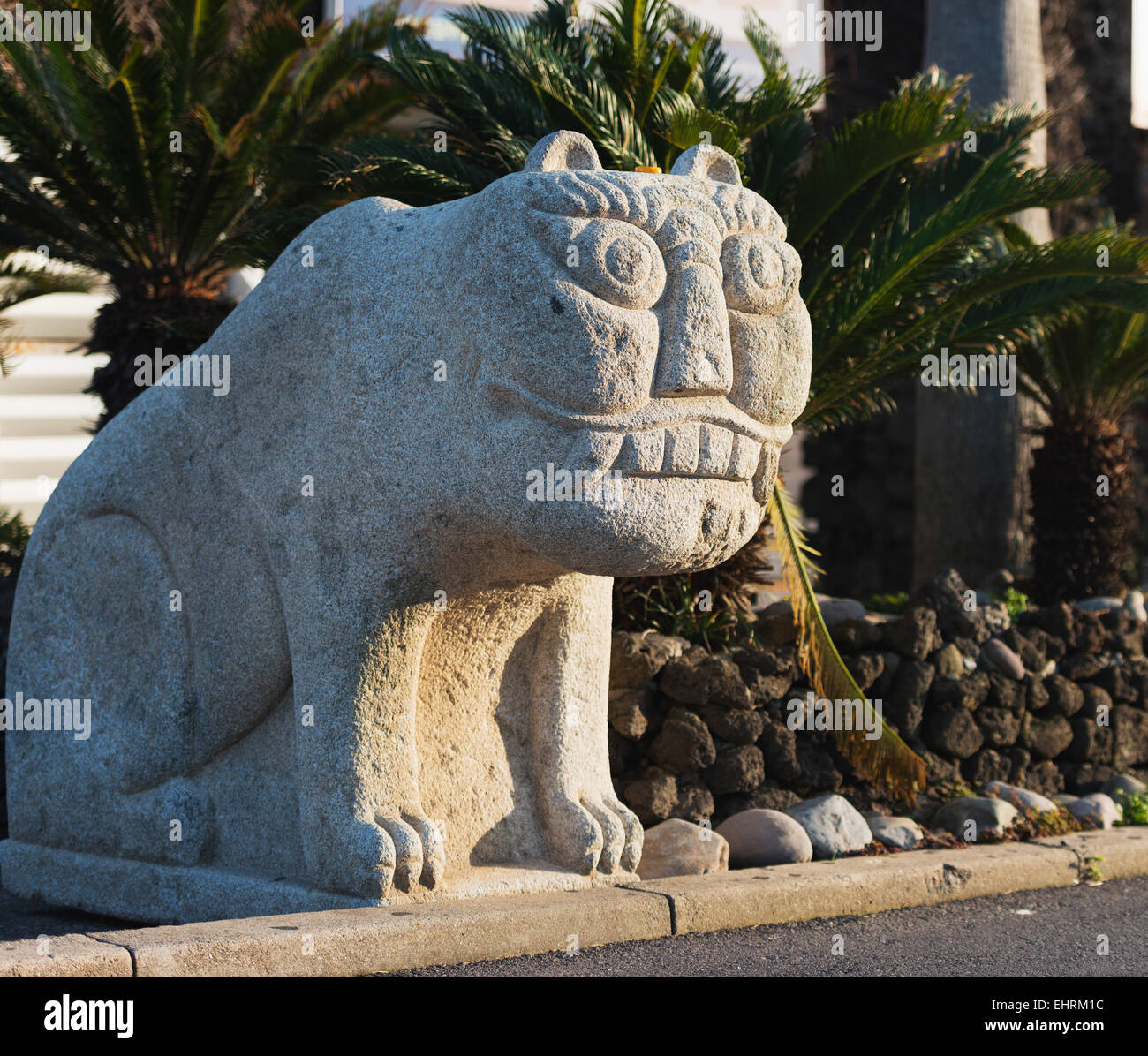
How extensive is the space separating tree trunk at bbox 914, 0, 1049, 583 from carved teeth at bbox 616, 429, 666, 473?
654cm

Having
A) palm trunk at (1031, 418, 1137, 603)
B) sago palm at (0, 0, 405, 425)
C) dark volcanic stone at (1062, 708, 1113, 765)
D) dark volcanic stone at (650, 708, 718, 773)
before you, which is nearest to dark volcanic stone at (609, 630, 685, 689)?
dark volcanic stone at (650, 708, 718, 773)

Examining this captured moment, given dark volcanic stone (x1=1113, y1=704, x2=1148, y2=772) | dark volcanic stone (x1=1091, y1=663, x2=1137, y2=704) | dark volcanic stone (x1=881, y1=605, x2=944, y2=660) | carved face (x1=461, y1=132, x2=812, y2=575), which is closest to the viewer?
carved face (x1=461, y1=132, x2=812, y2=575)

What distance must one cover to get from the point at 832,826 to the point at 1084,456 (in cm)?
452

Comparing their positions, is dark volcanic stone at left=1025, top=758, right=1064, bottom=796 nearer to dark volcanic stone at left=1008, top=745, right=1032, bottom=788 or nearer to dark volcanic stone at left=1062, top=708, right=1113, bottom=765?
dark volcanic stone at left=1008, top=745, right=1032, bottom=788

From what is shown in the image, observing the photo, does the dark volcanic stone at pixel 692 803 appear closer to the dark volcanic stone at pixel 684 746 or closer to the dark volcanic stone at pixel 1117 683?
the dark volcanic stone at pixel 684 746

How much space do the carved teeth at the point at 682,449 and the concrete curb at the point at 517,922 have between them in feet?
4.41

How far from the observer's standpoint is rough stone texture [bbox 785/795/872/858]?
581cm

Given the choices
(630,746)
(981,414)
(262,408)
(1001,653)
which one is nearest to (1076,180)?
(1001,653)

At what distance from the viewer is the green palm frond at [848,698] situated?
6324 millimetres

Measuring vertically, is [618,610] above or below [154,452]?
below

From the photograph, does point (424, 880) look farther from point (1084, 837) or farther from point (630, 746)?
point (1084, 837)

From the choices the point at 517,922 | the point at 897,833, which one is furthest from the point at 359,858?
the point at 897,833

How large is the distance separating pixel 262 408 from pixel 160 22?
5.24 m

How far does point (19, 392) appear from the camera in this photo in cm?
1238
